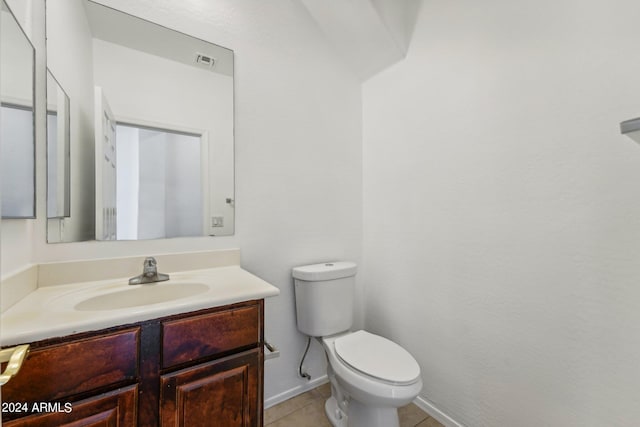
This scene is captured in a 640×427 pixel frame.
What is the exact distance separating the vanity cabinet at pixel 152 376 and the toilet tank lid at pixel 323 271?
1.82ft

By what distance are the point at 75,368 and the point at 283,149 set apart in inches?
50.4

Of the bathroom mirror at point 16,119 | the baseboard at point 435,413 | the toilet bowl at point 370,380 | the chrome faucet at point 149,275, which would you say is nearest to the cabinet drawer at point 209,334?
the chrome faucet at point 149,275

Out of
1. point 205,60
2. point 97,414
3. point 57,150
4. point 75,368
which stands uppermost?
point 205,60

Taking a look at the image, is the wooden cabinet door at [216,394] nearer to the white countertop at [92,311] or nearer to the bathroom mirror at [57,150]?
the white countertop at [92,311]

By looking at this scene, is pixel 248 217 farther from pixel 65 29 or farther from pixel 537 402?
pixel 537 402

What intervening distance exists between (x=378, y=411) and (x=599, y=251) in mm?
1070

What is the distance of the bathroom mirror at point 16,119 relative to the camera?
0.78 metres

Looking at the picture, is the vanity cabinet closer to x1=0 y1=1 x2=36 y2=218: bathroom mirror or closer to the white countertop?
the white countertop

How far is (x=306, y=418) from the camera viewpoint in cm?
153

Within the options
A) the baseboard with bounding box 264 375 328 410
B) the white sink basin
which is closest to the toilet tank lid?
the white sink basin

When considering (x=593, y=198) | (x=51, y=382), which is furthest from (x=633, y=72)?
(x=51, y=382)

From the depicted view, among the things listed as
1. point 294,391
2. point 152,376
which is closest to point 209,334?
point 152,376

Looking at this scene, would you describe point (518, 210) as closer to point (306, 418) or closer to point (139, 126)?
point (306, 418)

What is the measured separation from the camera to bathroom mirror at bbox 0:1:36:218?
778 mm
